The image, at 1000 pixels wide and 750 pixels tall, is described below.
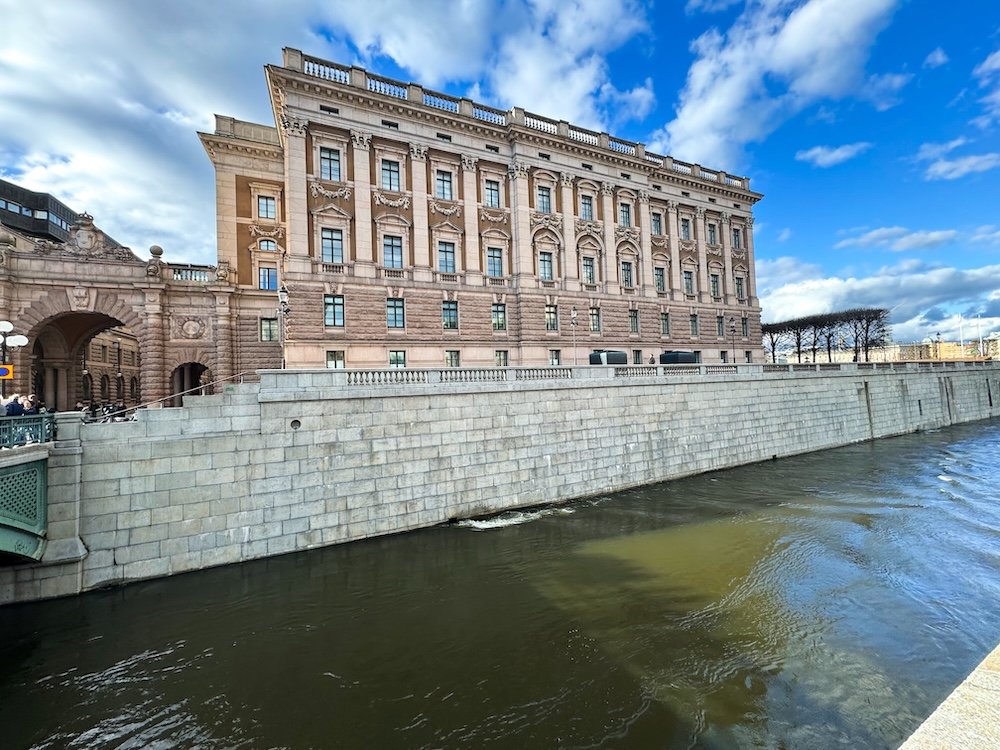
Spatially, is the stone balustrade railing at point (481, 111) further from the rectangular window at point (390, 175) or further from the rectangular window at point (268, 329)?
the rectangular window at point (268, 329)

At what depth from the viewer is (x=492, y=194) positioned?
30.5m

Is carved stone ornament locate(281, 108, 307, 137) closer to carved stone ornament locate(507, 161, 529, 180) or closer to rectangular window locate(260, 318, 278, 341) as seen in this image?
rectangular window locate(260, 318, 278, 341)

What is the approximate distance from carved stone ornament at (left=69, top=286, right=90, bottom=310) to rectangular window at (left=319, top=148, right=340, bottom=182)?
13.0 metres

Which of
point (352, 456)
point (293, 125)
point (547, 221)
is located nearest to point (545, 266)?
point (547, 221)

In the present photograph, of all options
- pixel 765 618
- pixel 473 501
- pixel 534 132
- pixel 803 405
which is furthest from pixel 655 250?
pixel 765 618

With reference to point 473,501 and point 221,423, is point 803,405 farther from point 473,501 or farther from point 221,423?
point 221,423

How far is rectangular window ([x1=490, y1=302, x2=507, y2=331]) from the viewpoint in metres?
29.9

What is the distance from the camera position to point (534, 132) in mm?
30625

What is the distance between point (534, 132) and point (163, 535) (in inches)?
1166

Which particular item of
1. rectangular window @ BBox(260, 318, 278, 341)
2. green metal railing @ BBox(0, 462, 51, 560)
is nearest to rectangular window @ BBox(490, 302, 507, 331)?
rectangular window @ BBox(260, 318, 278, 341)

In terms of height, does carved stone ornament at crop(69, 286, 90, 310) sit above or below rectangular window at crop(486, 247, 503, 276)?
below

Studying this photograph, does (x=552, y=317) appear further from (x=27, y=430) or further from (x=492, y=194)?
(x=27, y=430)

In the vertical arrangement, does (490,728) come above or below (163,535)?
below

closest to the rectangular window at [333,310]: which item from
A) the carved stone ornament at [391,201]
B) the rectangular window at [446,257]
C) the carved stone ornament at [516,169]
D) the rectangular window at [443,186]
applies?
the carved stone ornament at [391,201]
